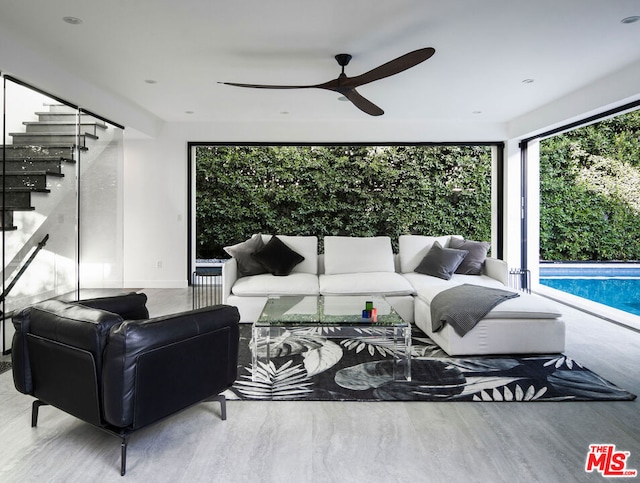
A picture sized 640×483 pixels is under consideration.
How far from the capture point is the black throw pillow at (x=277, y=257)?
17.1 ft

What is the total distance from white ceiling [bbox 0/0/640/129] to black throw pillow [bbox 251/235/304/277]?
1.81m

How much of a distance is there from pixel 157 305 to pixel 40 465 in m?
3.75

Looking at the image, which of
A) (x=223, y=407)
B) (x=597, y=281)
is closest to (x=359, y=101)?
(x=223, y=407)

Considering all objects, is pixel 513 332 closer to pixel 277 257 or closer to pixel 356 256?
pixel 356 256

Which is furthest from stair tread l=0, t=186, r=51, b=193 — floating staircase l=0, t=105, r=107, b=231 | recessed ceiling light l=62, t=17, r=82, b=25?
recessed ceiling light l=62, t=17, r=82, b=25

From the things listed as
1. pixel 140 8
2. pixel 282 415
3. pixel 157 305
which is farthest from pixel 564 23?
pixel 157 305

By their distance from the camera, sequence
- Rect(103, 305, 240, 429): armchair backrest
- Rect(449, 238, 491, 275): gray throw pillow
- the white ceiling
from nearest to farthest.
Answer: Rect(103, 305, 240, 429): armchair backrest, the white ceiling, Rect(449, 238, 491, 275): gray throw pillow

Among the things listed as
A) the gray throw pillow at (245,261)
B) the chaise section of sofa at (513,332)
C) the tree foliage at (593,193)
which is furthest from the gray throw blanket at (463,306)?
the tree foliage at (593,193)

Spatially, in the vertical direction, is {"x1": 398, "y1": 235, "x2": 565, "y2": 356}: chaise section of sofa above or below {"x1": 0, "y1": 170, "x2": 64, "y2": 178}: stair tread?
below

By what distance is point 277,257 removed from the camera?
208 inches

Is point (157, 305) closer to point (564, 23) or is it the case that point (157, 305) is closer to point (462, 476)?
point (462, 476)

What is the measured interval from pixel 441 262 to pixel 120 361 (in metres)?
4.00

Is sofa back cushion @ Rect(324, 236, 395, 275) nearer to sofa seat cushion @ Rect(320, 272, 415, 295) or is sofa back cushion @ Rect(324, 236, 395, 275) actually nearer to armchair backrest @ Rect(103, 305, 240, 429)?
sofa seat cushion @ Rect(320, 272, 415, 295)

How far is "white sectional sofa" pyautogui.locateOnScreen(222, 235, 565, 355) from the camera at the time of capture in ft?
12.0
